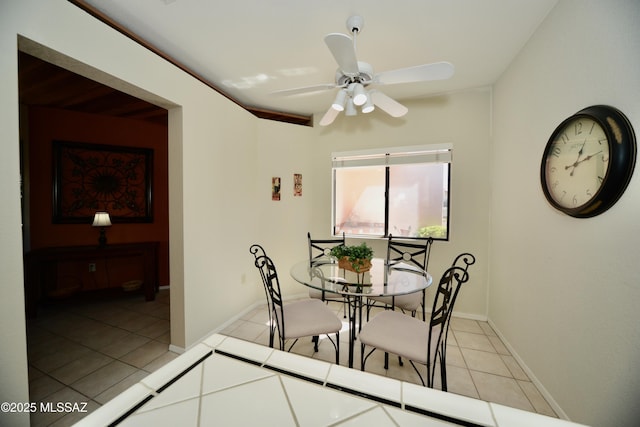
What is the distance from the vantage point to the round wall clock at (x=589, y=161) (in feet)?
3.65

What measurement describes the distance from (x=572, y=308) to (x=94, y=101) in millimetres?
5037

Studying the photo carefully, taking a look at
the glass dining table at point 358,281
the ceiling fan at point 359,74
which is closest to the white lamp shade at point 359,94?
the ceiling fan at point 359,74

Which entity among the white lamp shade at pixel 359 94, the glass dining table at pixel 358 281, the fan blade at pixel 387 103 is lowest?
the glass dining table at pixel 358 281

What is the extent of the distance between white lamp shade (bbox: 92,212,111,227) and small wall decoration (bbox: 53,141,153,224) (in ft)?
0.97

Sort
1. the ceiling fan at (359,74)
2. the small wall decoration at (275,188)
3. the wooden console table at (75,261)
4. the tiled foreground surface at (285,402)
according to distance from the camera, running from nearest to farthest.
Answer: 1. the tiled foreground surface at (285,402)
2. the ceiling fan at (359,74)
3. the wooden console table at (75,261)
4. the small wall decoration at (275,188)

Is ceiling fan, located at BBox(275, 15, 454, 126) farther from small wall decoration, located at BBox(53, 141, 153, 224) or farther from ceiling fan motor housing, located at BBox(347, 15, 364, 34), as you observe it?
small wall decoration, located at BBox(53, 141, 153, 224)

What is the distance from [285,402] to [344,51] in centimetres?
162

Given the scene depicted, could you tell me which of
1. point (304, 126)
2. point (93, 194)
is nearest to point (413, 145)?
point (304, 126)

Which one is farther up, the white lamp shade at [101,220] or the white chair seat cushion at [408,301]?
the white lamp shade at [101,220]

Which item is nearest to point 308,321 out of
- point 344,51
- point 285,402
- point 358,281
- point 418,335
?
point 358,281

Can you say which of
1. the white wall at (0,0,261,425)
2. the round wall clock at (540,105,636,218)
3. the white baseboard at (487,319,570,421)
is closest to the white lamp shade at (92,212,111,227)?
the white wall at (0,0,261,425)

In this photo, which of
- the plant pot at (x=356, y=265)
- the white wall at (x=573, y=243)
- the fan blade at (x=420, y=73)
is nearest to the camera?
the white wall at (x=573, y=243)

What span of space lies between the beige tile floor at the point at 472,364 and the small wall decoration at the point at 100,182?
2503mm

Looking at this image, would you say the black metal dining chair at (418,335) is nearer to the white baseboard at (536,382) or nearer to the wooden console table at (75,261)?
the white baseboard at (536,382)
